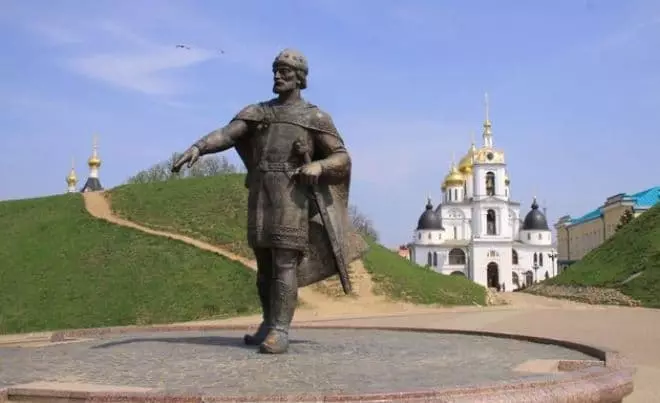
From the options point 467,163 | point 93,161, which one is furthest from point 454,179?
point 93,161

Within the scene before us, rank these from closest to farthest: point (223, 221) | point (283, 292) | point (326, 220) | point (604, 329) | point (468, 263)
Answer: point (283, 292) → point (326, 220) → point (604, 329) → point (223, 221) → point (468, 263)

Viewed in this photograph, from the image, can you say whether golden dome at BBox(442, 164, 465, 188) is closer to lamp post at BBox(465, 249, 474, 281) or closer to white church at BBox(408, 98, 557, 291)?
white church at BBox(408, 98, 557, 291)

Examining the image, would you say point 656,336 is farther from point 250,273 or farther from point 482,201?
point 482,201

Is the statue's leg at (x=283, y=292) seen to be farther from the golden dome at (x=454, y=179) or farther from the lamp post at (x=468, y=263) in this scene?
the golden dome at (x=454, y=179)

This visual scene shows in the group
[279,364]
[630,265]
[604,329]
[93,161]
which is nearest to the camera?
[279,364]

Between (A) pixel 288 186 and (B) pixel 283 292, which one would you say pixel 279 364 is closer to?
(B) pixel 283 292

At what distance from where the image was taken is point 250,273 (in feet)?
78.8

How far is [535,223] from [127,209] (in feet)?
189

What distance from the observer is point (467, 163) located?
271 ft

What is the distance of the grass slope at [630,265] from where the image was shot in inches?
1023

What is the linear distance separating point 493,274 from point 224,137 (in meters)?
70.9

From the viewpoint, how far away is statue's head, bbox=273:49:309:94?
6.81 meters

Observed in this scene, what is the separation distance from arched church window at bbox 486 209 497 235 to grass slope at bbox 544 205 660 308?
38329 millimetres

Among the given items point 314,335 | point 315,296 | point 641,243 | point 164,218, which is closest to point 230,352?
point 314,335
